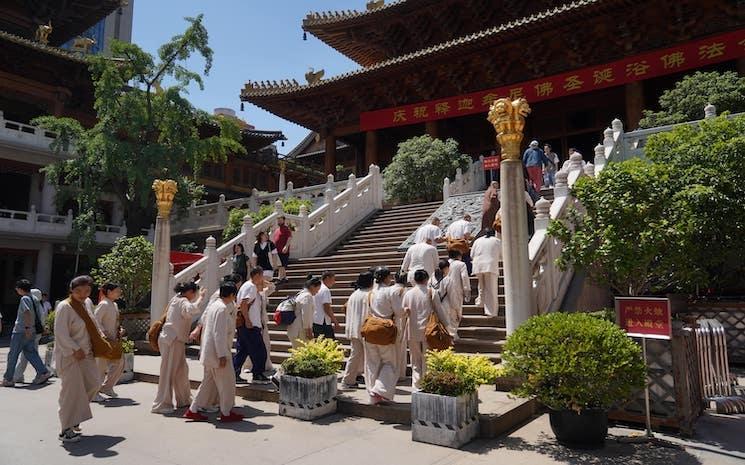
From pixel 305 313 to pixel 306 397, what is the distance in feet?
6.51

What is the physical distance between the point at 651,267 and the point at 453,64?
44.4ft

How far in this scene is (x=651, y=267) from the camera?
634cm

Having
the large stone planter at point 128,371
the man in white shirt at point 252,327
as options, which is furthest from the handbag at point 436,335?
the large stone planter at point 128,371

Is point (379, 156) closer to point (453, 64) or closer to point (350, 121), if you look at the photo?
point (350, 121)

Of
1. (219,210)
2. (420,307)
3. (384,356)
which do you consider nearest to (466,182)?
(219,210)

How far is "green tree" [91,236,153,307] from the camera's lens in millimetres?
12719

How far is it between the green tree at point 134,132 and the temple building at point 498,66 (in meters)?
3.76

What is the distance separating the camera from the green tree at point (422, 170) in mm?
15789

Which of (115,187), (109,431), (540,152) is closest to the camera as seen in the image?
(109,431)

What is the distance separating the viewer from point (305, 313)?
25.0 feet

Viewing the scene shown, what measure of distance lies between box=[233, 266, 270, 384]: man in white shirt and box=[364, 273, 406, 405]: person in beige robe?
1.78 m

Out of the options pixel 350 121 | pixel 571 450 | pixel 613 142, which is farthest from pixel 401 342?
pixel 350 121

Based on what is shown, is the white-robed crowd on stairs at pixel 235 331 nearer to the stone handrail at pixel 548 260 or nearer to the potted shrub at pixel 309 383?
the potted shrub at pixel 309 383

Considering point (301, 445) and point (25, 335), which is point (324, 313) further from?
point (25, 335)
